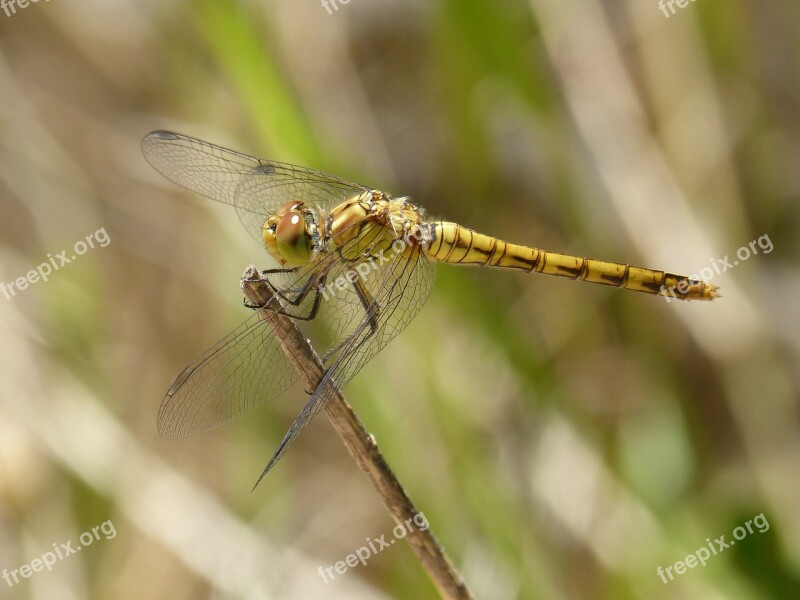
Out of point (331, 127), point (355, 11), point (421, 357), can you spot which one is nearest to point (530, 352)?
point (421, 357)

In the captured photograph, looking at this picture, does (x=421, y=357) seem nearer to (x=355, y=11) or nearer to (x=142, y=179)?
(x=142, y=179)
